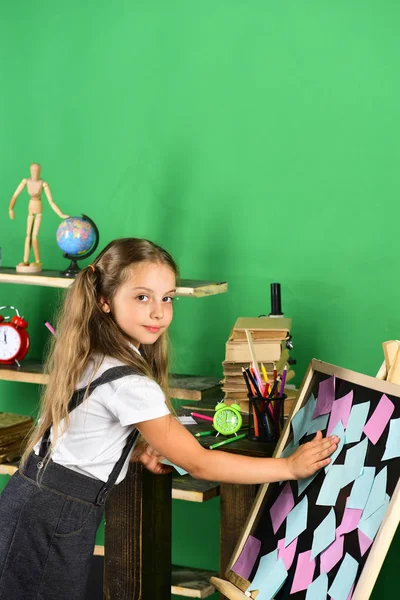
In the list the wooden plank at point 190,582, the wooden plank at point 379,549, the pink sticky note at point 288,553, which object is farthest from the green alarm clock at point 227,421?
the wooden plank at point 190,582

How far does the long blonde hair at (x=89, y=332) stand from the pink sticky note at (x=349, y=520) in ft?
1.51

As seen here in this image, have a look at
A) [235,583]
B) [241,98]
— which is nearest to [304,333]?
[241,98]

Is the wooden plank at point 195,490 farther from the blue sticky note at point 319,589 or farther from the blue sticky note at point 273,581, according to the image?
the blue sticky note at point 319,589

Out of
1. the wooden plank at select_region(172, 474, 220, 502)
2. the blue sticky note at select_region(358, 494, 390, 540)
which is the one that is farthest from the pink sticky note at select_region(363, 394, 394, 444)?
the wooden plank at select_region(172, 474, 220, 502)

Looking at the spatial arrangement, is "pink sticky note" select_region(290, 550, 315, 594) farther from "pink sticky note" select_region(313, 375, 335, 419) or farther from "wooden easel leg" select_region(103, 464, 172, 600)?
"wooden easel leg" select_region(103, 464, 172, 600)

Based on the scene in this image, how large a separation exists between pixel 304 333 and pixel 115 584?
0.98 m

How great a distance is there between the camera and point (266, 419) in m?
1.79

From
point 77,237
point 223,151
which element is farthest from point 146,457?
point 223,151

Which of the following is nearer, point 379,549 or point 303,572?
point 379,549

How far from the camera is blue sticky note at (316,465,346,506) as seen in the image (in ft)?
4.62

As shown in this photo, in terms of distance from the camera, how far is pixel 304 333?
8.13 ft

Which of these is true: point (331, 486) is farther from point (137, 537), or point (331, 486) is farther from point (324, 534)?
point (137, 537)

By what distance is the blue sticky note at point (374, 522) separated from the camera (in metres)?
1.27

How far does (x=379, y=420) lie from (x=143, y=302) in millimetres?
525
